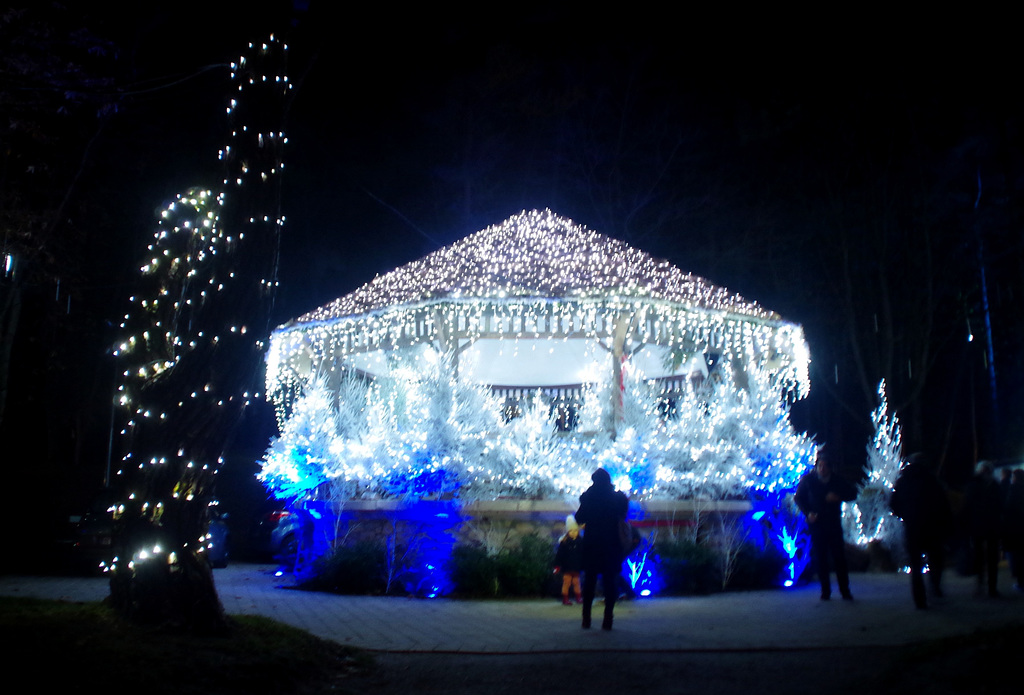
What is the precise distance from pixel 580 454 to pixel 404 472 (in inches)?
95.5

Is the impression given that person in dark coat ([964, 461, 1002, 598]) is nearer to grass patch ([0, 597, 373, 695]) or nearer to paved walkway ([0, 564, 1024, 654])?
paved walkway ([0, 564, 1024, 654])

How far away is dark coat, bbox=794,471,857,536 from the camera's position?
1082cm

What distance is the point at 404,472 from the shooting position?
12375 millimetres

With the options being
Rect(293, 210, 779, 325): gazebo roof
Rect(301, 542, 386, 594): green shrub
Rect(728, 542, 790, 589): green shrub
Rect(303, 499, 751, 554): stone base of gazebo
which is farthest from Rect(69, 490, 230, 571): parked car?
Rect(728, 542, 790, 589): green shrub

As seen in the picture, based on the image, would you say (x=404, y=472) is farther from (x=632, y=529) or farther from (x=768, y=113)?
(x=768, y=113)

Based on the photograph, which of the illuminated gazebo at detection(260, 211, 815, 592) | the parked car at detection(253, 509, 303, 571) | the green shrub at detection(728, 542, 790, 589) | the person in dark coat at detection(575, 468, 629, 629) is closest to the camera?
the person in dark coat at detection(575, 468, 629, 629)

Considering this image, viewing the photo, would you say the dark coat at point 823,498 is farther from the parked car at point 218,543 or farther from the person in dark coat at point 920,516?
the parked car at point 218,543

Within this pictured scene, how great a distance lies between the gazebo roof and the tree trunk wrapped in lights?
5.31 m

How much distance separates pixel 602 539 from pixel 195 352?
426 cm

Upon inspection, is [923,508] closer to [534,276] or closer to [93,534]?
[534,276]

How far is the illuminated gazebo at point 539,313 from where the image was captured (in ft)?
44.7

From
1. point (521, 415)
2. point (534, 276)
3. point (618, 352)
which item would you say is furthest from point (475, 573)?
point (534, 276)

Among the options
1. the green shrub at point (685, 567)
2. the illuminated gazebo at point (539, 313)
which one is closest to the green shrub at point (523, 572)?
the green shrub at point (685, 567)

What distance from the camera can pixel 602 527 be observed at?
29.7 feet
